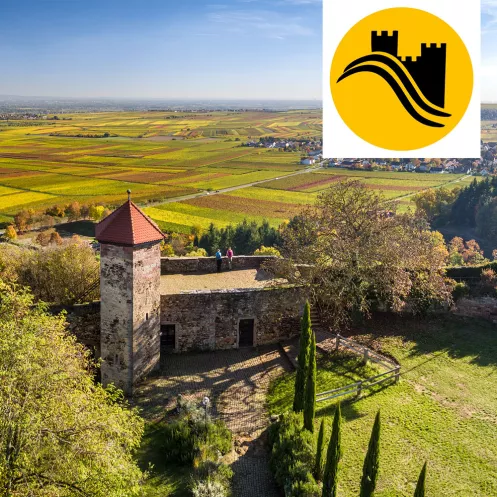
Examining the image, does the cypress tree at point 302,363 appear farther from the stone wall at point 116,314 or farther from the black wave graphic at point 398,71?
the black wave graphic at point 398,71

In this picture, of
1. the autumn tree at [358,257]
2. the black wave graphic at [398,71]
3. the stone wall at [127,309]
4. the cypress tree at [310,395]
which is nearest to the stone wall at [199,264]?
the autumn tree at [358,257]

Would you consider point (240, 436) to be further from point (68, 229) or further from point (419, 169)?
point (419, 169)

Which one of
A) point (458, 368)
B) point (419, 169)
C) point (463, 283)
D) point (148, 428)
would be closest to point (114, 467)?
point (148, 428)

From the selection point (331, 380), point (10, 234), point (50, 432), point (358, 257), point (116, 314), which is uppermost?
point (358, 257)

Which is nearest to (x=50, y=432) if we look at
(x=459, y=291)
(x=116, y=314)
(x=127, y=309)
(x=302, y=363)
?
(x=127, y=309)

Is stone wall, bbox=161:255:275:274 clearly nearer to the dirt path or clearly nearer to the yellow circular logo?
the dirt path

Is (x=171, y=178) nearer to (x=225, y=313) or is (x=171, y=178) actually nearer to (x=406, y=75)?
(x=225, y=313)
